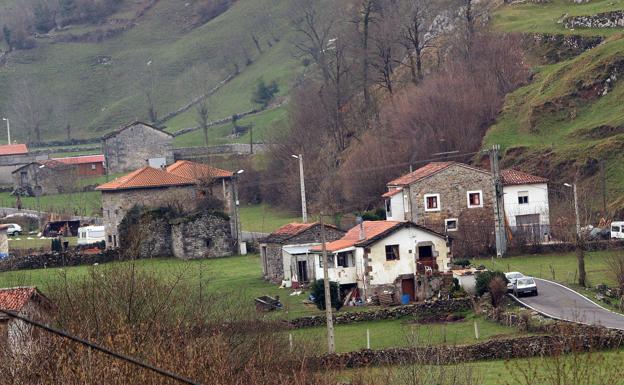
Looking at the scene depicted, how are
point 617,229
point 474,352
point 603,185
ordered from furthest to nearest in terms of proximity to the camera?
point 603,185 < point 617,229 < point 474,352

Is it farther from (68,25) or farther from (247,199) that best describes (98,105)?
(247,199)

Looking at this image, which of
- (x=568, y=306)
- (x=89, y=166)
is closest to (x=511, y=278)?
(x=568, y=306)

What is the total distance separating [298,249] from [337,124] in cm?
3428

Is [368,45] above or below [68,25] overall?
below

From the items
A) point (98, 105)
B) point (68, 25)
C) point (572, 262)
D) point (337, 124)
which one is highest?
point (68, 25)

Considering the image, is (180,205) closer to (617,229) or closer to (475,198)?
(475,198)

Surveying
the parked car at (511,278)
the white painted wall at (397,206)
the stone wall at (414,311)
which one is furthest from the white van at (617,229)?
the stone wall at (414,311)

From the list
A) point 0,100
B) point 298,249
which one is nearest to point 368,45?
point 298,249

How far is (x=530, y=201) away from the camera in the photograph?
55.2 meters

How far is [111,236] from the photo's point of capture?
64.4m

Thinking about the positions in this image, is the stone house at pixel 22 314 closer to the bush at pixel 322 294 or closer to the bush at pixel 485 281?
the bush at pixel 322 294

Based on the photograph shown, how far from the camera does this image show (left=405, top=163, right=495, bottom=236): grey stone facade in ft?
178

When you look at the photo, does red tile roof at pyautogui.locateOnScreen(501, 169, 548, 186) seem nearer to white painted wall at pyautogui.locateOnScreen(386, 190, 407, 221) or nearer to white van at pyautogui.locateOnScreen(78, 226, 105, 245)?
white painted wall at pyautogui.locateOnScreen(386, 190, 407, 221)

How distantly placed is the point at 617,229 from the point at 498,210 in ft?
14.2
